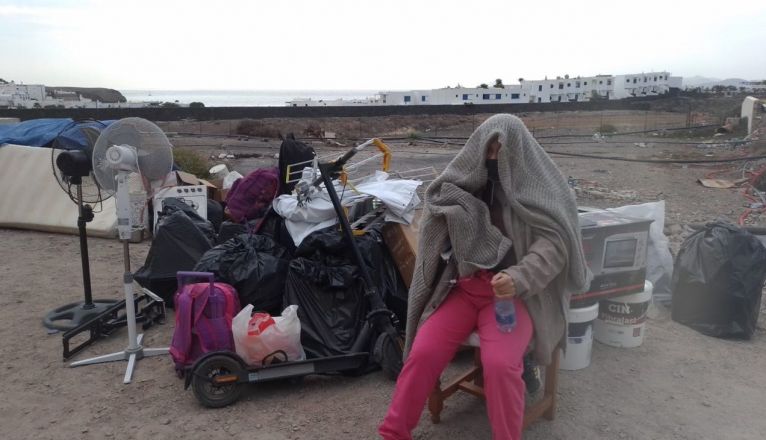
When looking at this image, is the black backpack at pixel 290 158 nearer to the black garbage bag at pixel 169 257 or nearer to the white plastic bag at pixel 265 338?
the black garbage bag at pixel 169 257

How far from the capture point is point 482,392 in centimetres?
316

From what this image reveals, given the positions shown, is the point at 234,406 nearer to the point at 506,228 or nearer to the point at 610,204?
the point at 506,228

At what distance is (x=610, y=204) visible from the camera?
29.4 feet

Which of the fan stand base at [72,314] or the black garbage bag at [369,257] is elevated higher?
the black garbage bag at [369,257]

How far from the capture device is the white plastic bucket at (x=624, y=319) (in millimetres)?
3865

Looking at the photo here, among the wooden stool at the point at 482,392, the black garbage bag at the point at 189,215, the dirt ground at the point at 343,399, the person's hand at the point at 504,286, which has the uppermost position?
the person's hand at the point at 504,286

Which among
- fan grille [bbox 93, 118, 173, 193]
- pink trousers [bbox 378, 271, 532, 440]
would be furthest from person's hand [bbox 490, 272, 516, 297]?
fan grille [bbox 93, 118, 173, 193]

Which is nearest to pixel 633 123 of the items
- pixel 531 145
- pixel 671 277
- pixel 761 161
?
pixel 761 161

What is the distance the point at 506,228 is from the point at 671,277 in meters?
2.52

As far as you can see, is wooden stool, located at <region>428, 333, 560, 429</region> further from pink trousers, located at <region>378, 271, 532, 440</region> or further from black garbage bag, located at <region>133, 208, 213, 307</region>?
black garbage bag, located at <region>133, 208, 213, 307</region>

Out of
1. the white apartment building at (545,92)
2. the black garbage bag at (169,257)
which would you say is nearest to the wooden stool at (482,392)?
the black garbage bag at (169,257)

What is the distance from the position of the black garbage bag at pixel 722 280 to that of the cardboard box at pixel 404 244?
1.93m

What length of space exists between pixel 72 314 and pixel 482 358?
3.45 metres

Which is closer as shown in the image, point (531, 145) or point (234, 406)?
point (531, 145)
